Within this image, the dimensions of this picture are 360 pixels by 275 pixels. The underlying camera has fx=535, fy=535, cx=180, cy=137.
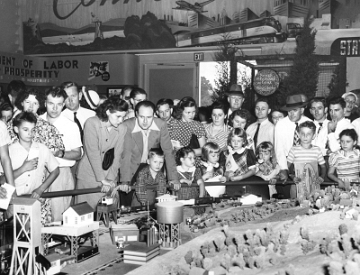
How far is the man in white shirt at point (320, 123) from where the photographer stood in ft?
26.0

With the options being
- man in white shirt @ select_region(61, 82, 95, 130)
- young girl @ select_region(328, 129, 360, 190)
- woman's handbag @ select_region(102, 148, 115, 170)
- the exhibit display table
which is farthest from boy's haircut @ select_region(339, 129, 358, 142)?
the exhibit display table

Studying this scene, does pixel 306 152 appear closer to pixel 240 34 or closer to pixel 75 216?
pixel 75 216

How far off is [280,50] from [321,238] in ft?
33.5

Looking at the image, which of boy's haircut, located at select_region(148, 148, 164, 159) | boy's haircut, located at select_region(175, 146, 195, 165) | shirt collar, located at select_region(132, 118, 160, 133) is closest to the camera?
boy's haircut, located at select_region(148, 148, 164, 159)

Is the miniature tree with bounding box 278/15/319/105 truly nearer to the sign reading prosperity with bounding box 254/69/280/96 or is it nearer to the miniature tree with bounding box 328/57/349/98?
the sign reading prosperity with bounding box 254/69/280/96

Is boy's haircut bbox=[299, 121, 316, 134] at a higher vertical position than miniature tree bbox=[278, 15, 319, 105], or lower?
lower

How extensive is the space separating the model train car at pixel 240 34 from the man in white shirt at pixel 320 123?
21.2ft

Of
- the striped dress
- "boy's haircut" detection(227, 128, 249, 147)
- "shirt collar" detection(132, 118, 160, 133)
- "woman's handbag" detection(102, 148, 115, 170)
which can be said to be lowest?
the striped dress

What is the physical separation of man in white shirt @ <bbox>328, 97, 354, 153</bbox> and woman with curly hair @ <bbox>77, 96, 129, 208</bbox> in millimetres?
3234

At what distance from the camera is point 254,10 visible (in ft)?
49.8

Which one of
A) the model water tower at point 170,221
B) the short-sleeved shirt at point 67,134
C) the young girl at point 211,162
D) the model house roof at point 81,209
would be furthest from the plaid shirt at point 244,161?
the model house roof at point 81,209

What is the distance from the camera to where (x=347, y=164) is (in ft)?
24.1

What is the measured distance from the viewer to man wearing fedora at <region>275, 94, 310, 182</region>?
307 inches

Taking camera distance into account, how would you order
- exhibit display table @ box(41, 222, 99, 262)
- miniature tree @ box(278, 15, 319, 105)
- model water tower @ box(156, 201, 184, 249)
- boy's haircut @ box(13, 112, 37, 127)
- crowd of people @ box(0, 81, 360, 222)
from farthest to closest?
miniature tree @ box(278, 15, 319, 105) < crowd of people @ box(0, 81, 360, 222) < boy's haircut @ box(13, 112, 37, 127) < model water tower @ box(156, 201, 184, 249) < exhibit display table @ box(41, 222, 99, 262)
